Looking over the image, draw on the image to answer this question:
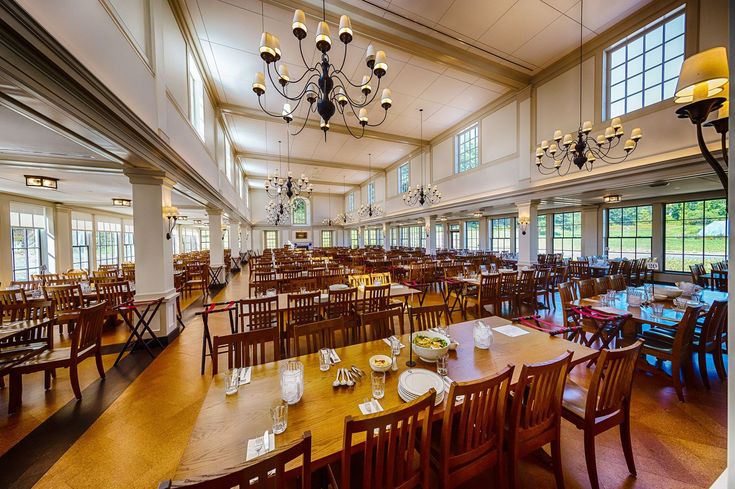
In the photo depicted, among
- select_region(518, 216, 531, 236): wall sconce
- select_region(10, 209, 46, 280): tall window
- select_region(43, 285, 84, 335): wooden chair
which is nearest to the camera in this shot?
select_region(43, 285, 84, 335): wooden chair

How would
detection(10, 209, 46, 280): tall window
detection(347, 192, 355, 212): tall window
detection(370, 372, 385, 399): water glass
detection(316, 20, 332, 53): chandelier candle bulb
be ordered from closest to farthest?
detection(370, 372, 385, 399): water glass → detection(316, 20, 332, 53): chandelier candle bulb → detection(10, 209, 46, 280): tall window → detection(347, 192, 355, 212): tall window

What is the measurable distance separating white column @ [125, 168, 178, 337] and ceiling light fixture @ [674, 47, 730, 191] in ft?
18.0

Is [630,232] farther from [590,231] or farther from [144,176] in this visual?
[144,176]

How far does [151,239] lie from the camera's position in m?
3.82

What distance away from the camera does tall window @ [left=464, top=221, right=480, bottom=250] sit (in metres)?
13.5

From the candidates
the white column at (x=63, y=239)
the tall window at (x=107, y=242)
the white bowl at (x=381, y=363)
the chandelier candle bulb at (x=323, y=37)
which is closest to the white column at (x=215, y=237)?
the white column at (x=63, y=239)

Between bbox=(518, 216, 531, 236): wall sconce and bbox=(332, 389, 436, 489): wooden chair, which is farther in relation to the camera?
bbox=(518, 216, 531, 236): wall sconce

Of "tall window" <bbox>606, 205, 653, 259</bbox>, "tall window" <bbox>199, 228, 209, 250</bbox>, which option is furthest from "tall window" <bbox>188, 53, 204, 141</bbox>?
"tall window" <bbox>199, 228, 209, 250</bbox>

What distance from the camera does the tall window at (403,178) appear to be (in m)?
13.5

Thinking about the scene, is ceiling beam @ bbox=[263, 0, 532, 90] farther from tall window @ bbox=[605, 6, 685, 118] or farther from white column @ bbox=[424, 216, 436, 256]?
white column @ bbox=[424, 216, 436, 256]

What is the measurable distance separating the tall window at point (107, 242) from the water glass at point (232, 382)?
13339 millimetres

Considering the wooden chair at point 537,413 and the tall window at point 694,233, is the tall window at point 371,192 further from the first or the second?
the wooden chair at point 537,413

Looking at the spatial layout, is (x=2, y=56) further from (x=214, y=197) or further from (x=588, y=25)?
(x=588, y=25)

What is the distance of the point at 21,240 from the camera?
7047 mm
